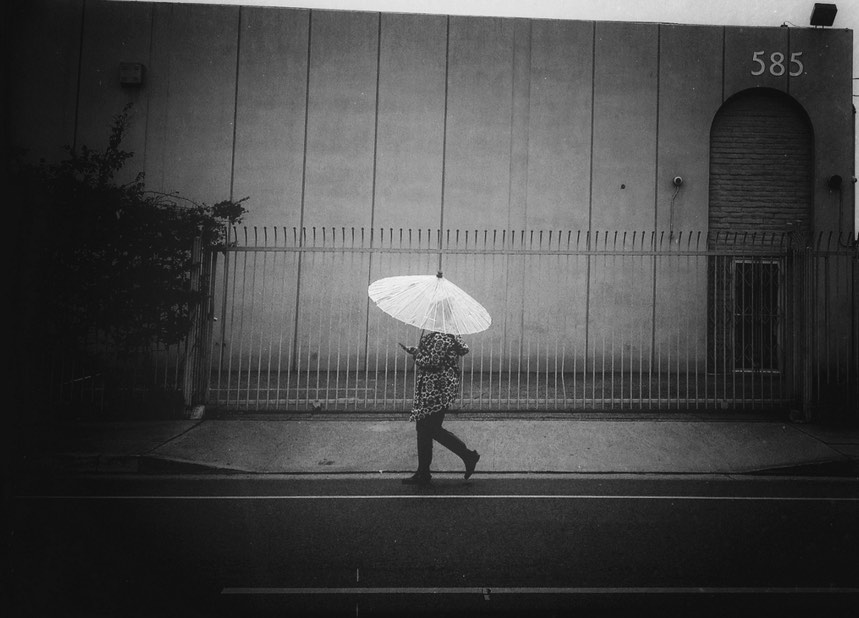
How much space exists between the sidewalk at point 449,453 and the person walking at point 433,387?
0.72 meters

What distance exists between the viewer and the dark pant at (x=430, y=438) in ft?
19.0

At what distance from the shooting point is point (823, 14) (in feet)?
38.6

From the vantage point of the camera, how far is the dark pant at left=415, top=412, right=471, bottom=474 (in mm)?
5797

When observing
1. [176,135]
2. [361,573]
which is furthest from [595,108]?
[361,573]

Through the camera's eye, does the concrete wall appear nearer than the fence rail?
No

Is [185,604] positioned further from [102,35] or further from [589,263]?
[102,35]

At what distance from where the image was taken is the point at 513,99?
11570 mm

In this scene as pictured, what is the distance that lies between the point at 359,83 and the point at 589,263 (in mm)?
5874

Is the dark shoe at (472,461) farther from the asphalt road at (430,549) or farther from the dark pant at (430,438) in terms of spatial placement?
the asphalt road at (430,549)

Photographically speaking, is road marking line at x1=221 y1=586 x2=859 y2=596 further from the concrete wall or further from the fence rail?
the concrete wall

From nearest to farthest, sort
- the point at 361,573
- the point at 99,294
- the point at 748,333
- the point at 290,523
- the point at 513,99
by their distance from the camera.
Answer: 1. the point at 361,573
2. the point at 290,523
3. the point at 99,294
4. the point at 748,333
5. the point at 513,99

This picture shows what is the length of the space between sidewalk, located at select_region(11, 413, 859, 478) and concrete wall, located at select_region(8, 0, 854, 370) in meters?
4.64

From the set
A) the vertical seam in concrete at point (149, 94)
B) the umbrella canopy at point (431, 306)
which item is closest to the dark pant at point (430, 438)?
the umbrella canopy at point (431, 306)

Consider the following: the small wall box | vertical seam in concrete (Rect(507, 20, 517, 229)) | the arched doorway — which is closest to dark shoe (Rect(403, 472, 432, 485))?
vertical seam in concrete (Rect(507, 20, 517, 229))
